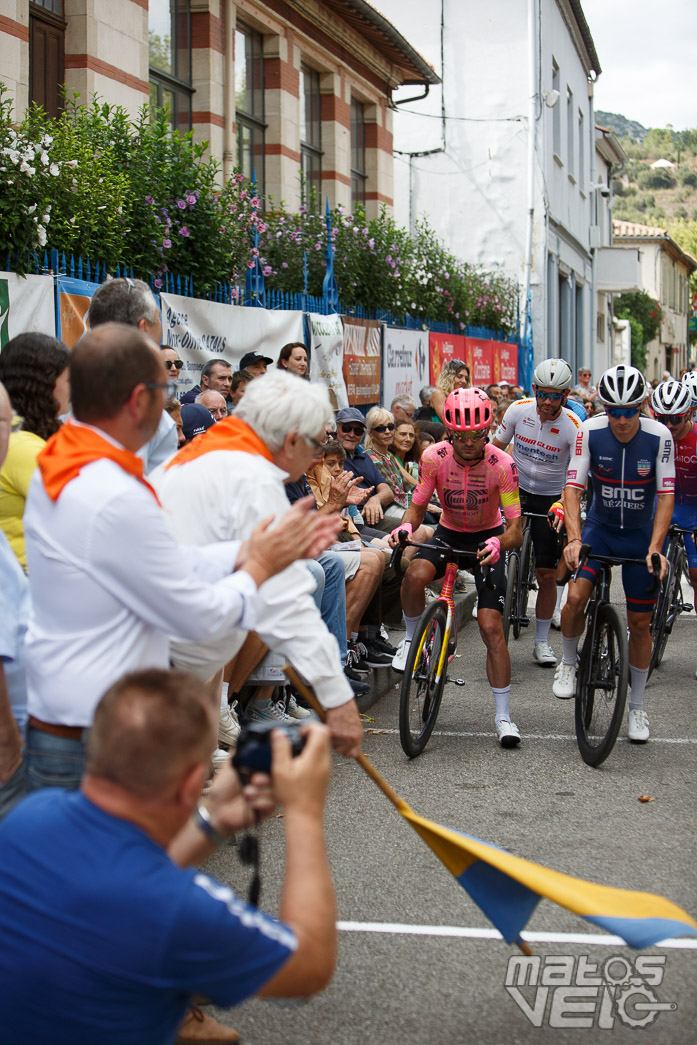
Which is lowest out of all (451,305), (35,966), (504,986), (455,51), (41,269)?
(504,986)

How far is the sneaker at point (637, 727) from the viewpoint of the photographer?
6.61 m

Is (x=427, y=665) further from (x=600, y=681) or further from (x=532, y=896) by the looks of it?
(x=532, y=896)

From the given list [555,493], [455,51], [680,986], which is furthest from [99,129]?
[455,51]

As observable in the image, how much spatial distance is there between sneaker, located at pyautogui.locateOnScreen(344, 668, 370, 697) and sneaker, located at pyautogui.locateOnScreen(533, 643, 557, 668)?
189 centimetres

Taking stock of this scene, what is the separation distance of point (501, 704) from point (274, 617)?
3613 millimetres

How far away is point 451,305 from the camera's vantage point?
1880cm

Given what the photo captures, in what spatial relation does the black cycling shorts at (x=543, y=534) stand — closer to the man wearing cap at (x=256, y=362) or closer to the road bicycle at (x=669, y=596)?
the road bicycle at (x=669, y=596)

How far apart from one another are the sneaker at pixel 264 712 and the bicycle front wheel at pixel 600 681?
1.62m

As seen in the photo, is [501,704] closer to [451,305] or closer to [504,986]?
[504,986]

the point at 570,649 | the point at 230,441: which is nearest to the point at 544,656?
the point at 570,649

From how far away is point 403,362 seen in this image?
49.0 feet

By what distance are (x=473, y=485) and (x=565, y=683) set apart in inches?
53.7

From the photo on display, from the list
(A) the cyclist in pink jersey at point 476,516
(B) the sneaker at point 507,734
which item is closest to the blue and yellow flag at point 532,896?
(B) the sneaker at point 507,734

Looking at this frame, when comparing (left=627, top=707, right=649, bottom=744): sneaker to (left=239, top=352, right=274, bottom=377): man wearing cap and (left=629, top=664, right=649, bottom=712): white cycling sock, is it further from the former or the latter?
(left=239, top=352, right=274, bottom=377): man wearing cap
